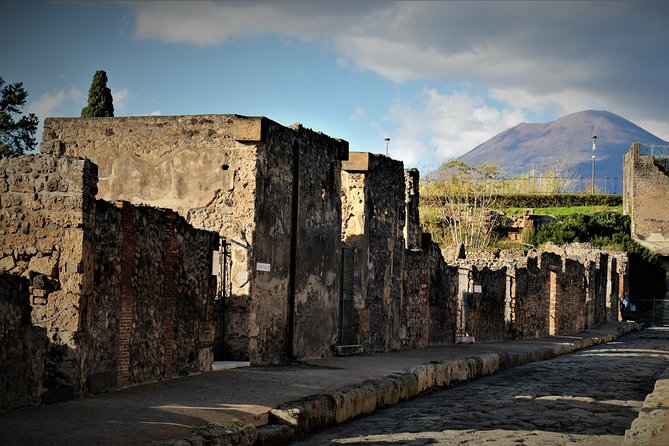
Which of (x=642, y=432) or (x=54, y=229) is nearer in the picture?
(x=642, y=432)

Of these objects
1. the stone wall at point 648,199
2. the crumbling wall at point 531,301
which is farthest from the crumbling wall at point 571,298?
the stone wall at point 648,199

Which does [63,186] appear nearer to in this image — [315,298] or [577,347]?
[315,298]

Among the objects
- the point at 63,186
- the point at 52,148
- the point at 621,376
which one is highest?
the point at 52,148

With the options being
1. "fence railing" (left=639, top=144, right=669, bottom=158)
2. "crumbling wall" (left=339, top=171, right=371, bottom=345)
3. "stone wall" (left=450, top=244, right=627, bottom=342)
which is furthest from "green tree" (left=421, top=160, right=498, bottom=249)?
"crumbling wall" (left=339, top=171, right=371, bottom=345)

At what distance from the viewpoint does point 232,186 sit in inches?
561

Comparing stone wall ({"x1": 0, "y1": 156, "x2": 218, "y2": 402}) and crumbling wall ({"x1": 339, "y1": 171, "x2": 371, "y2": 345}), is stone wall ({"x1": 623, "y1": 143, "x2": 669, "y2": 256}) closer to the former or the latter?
crumbling wall ({"x1": 339, "y1": 171, "x2": 371, "y2": 345})

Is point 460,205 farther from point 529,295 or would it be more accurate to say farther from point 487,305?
point 487,305

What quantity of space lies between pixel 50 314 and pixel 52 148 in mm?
5925

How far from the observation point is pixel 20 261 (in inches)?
374

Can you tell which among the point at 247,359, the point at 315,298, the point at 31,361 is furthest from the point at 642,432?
the point at 315,298

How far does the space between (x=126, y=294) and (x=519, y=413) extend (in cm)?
446

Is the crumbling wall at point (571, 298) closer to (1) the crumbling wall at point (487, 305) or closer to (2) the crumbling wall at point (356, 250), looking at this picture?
(1) the crumbling wall at point (487, 305)

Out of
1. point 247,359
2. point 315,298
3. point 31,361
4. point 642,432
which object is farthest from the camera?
point 315,298

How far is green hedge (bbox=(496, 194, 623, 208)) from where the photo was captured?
70.8 metres
